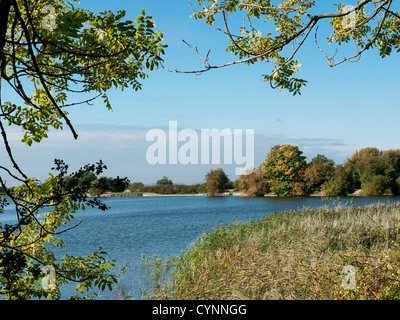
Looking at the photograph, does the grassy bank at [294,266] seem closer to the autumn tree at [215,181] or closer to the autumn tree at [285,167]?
the autumn tree at [285,167]

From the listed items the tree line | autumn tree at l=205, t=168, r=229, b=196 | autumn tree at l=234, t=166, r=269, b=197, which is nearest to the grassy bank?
the tree line

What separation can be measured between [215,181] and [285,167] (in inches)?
590

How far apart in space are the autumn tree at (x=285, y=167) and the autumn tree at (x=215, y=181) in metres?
10.5

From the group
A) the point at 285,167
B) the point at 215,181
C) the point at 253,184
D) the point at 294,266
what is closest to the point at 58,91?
the point at 294,266

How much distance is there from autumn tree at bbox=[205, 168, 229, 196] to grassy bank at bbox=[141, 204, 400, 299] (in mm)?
49381

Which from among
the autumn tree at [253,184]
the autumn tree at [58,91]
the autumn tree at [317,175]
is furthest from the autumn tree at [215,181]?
the autumn tree at [58,91]

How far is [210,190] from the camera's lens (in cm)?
6134

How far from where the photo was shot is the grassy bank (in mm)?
5305

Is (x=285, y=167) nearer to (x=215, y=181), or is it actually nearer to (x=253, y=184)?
(x=253, y=184)

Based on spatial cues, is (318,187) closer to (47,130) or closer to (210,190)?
(210,190)

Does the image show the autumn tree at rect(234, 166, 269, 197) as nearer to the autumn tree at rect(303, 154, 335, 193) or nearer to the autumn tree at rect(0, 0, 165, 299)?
the autumn tree at rect(303, 154, 335, 193)

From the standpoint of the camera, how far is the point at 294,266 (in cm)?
632
